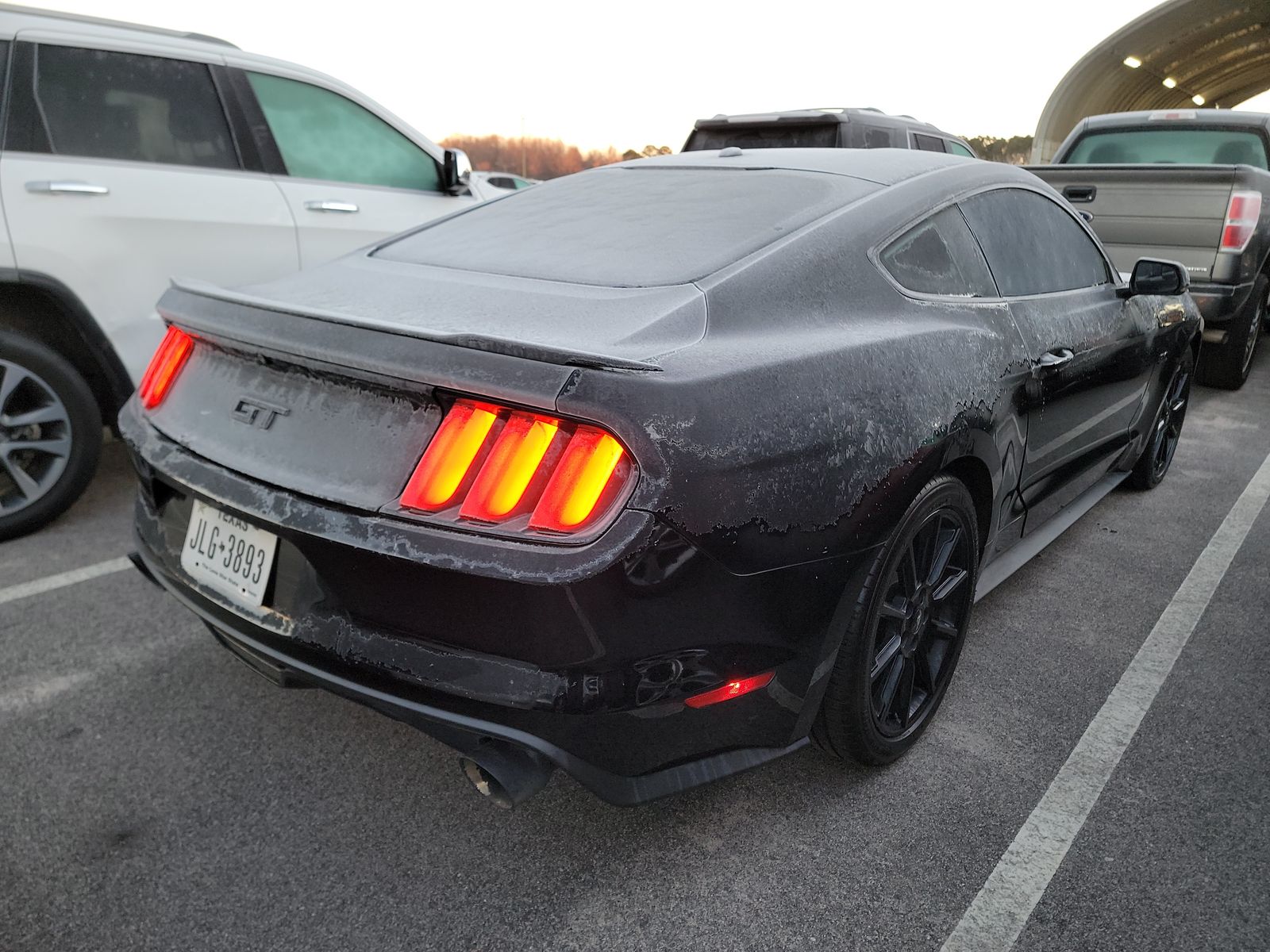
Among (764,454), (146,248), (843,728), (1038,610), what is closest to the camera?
(764,454)

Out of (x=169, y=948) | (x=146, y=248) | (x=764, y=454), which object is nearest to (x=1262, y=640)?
(x=764, y=454)

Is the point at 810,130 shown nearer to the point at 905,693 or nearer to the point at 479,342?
the point at 905,693

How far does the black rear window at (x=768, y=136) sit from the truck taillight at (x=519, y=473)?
22.6 feet

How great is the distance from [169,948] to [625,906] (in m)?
0.84

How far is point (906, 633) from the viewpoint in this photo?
2.34 m

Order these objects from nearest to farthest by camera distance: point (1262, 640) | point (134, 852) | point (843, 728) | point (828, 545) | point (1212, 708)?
point (828, 545)
point (134, 852)
point (843, 728)
point (1212, 708)
point (1262, 640)

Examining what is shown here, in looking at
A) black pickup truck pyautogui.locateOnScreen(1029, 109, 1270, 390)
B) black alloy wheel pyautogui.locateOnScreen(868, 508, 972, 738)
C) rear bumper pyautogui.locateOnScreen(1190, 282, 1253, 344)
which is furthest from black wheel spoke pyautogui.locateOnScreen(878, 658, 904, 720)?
rear bumper pyautogui.locateOnScreen(1190, 282, 1253, 344)

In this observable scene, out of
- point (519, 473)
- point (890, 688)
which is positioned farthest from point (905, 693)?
point (519, 473)

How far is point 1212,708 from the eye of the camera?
105 inches

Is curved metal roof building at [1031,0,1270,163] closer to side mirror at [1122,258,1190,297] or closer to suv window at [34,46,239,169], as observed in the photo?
side mirror at [1122,258,1190,297]

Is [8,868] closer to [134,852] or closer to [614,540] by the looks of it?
[134,852]

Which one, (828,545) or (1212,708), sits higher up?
(828,545)

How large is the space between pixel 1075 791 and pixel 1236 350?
560 cm

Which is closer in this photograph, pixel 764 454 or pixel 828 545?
pixel 764 454
